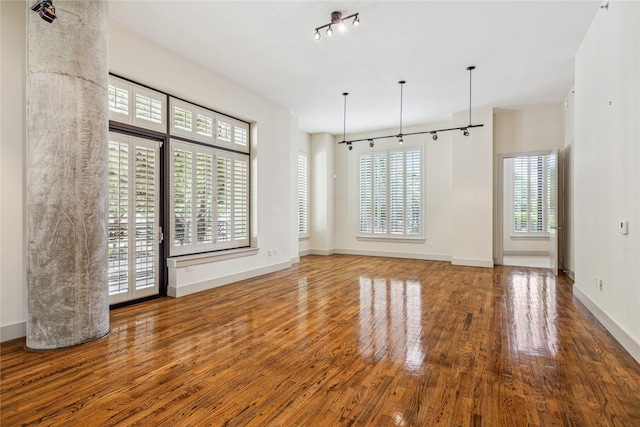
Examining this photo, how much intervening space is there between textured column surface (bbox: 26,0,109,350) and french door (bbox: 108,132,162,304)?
3.25 feet

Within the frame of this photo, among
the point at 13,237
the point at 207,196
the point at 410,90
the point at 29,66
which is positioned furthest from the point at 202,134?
the point at 410,90

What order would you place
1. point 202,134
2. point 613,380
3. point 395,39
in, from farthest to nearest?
point 202,134
point 395,39
point 613,380

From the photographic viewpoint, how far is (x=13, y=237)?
10.4ft

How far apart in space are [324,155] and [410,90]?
3.68 metres

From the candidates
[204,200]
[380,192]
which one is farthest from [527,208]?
[204,200]

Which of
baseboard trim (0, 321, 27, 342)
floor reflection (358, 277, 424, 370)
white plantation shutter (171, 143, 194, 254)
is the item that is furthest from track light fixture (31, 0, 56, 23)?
floor reflection (358, 277, 424, 370)

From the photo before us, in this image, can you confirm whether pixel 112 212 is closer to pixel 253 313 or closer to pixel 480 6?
pixel 253 313

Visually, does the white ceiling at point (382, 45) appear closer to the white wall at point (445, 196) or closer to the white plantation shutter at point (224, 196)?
the white wall at point (445, 196)

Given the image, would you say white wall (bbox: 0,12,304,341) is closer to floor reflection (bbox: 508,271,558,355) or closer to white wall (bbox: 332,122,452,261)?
white wall (bbox: 332,122,452,261)

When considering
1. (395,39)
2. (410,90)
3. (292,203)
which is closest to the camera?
(395,39)

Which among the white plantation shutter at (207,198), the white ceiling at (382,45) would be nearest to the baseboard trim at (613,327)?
the white ceiling at (382,45)

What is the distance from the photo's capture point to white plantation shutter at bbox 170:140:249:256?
4910mm

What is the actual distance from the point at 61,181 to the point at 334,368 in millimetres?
2875

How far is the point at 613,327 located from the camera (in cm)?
318
